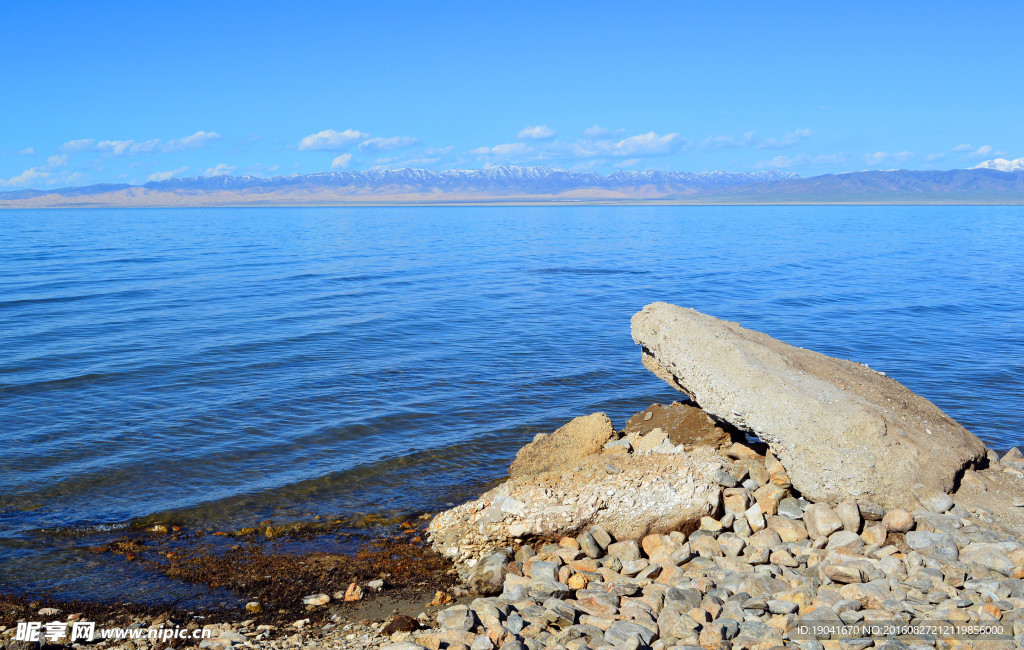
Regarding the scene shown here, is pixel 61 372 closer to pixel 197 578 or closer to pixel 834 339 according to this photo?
pixel 197 578

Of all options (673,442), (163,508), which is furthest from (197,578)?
(673,442)

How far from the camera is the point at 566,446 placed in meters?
11.2

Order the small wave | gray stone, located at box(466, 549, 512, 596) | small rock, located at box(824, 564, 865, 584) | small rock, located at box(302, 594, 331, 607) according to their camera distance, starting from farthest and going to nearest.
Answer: the small wave
gray stone, located at box(466, 549, 512, 596)
small rock, located at box(302, 594, 331, 607)
small rock, located at box(824, 564, 865, 584)

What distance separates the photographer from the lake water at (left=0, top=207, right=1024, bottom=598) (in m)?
10.7

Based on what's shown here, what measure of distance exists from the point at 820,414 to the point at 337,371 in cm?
1151

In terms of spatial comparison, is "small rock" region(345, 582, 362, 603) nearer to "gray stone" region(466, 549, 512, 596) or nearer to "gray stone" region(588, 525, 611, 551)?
"gray stone" region(466, 549, 512, 596)

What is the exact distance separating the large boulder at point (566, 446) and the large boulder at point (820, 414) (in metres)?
1.36

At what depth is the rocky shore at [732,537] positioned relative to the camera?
21.6 feet

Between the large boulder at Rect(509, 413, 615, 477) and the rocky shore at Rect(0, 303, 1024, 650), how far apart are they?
62mm

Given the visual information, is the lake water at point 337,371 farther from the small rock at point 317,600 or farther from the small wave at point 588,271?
the small rock at point 317,600

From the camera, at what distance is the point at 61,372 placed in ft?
55.4

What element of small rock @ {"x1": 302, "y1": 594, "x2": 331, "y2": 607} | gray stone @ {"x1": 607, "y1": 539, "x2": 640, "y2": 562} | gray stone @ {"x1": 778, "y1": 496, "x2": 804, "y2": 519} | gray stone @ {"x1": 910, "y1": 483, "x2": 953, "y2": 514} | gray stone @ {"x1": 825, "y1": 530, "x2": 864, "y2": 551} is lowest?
small rock @ {"x1": 302, "y1": 594, "x2": 331, "y2": 607}

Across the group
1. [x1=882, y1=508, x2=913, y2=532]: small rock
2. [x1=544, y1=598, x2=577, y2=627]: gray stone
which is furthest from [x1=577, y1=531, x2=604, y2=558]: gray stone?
[x1=882, y1=508, x2=913, y2=532]: small rock

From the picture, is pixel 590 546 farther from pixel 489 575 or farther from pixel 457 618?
pixel 457 618
